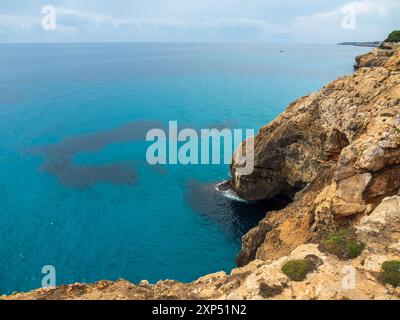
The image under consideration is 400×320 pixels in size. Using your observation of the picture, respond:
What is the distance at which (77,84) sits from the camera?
517 ft

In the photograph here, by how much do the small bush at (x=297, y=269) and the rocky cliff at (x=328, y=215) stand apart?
6 centimetres

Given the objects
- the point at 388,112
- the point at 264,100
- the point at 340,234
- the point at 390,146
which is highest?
the point at 264,100

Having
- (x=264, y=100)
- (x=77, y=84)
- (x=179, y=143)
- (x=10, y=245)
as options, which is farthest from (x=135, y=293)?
(x=77, y=84)

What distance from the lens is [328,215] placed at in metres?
30.3

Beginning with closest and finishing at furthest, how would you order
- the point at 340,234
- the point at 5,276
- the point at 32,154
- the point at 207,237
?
the point at 340,234
the point at 5,276
the point at 207,237
the point at 32,154

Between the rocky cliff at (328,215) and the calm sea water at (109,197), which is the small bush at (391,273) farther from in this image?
the calm sea water at (109,197)

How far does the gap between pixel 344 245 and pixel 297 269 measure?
405cm

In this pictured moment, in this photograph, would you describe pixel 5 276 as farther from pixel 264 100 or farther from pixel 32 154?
pixel 264 100

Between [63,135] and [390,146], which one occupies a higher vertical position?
[63,135]

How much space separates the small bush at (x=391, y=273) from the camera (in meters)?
19.0

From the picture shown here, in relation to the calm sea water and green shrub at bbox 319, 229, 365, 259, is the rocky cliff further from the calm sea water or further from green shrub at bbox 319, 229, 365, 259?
the calm sea water

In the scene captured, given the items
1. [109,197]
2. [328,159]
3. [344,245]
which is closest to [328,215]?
[344,245]

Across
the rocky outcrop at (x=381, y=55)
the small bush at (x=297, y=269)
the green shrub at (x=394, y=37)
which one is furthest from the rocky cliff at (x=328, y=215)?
the green shrub at (x=394, y=37)
